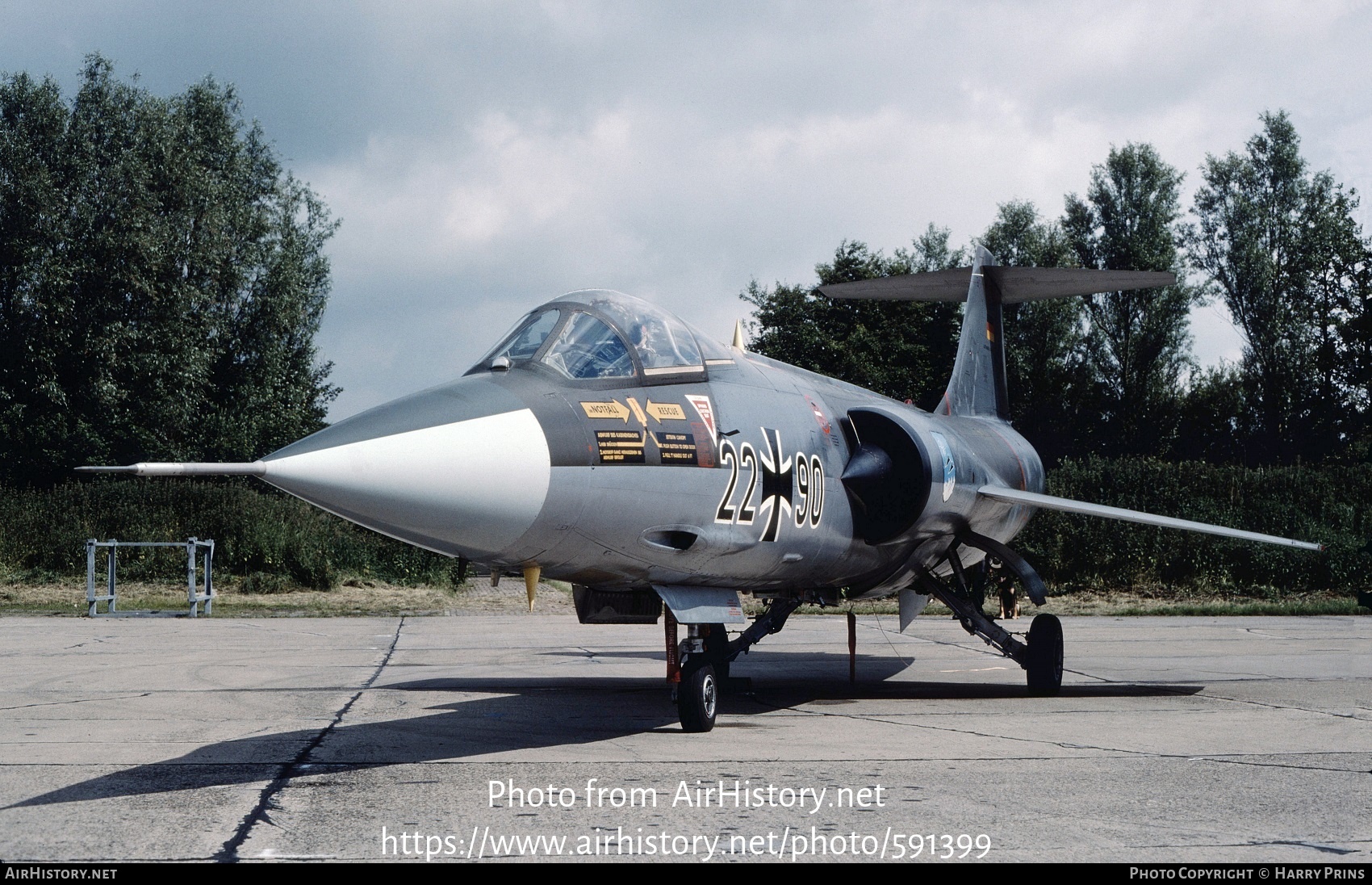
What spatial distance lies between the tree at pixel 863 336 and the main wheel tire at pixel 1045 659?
31554 millimetres

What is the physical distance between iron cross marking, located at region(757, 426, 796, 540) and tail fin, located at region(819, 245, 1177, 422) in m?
6.10

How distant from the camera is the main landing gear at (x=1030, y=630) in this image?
10.3m

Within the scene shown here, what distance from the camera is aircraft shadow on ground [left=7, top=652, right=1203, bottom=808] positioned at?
241 inches

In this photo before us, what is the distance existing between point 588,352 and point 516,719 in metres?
3.09

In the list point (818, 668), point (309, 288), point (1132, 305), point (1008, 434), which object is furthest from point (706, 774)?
point (1132, 305)

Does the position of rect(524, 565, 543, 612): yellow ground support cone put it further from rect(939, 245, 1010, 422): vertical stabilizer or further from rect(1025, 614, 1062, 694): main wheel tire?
rect(939, 245, 1010, 422): vertical stabilizer

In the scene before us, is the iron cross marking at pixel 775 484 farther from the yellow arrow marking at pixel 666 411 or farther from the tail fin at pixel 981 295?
the tail fin at pixel 981 295

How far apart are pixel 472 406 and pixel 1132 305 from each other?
46538 mm

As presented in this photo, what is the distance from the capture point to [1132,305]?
4784 centimetres

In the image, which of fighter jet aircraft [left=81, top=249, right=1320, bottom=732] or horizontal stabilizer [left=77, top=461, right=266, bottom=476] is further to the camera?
fighter jet aircraft [left=81, top=249, right=1320, bottom=732]

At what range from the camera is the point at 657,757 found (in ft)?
21.6

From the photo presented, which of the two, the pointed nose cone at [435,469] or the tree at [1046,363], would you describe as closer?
the pointed nose cone at [435,469]

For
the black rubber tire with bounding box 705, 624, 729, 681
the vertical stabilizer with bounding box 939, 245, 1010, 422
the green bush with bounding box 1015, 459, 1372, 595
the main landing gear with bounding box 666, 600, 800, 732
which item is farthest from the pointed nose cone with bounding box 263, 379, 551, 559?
the green bush with bounding box 1015, 459, 1372, 595

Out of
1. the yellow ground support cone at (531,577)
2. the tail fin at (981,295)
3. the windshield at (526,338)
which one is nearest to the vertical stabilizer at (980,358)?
the tail fin at (981,295)
